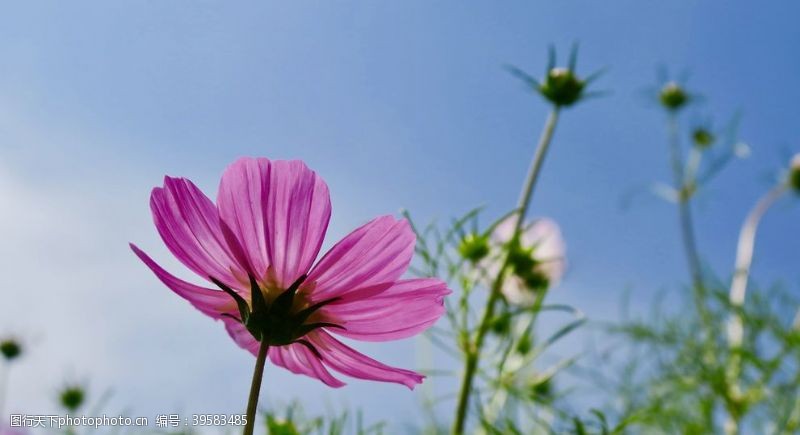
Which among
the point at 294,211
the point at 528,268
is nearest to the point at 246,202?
the point at 294,211

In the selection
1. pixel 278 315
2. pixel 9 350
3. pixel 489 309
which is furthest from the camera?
pixel 9 350

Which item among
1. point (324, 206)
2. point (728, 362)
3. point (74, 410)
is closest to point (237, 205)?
point (324, 206)

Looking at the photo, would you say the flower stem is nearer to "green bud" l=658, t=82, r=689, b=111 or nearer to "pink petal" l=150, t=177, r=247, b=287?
"pink petal" l=150, t=177, r=247, b=287

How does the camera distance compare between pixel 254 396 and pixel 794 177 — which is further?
pixel 794 177

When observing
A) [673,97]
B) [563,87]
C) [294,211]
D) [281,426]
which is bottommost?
[281,426]

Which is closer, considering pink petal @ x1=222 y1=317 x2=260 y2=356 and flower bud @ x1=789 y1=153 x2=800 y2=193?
pink petal @ x1=222 y1=317 x2=260 y2=356

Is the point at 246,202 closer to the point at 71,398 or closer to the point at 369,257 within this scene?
the point at 369,257

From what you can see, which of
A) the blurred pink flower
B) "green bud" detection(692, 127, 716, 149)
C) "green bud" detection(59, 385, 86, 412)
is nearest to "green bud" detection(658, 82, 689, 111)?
"green bud" detection(692, 127, 716, 149)
